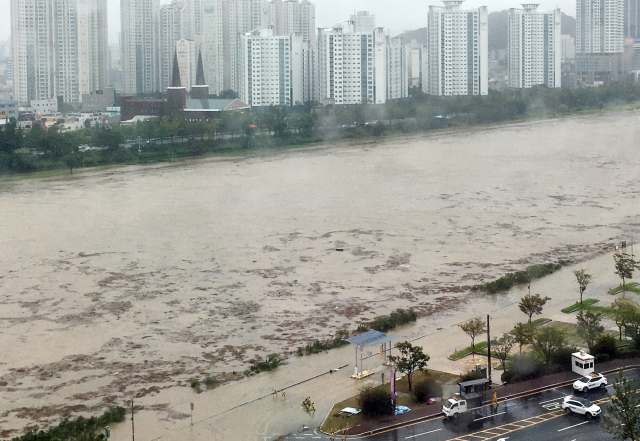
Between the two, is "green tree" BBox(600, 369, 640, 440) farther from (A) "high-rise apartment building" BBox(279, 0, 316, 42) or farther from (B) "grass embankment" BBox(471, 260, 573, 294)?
(A) "high-rise apartment building" BBox(279, 0, 316, 42)

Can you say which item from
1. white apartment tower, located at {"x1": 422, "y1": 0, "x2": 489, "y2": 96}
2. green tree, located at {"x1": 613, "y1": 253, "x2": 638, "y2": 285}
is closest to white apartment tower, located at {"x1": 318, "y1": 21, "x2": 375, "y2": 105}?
white apartment tower, located at {"x1": 422, "y1": 0, "x2": 489, "y2": 96}

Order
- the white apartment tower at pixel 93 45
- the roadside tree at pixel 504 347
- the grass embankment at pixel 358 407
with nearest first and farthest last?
the grass embankment at pixel 358 407, the roadside tree at pixel 504 347, the white apartment tower at pixel 93 45

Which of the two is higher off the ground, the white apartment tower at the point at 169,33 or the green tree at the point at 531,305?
the white apartment tower at the point at 169,33

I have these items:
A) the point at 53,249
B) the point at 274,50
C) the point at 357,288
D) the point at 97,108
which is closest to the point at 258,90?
the point at 274,50

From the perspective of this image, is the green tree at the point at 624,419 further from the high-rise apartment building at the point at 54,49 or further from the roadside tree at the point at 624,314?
the high-rise apartment building at the point at 54,49

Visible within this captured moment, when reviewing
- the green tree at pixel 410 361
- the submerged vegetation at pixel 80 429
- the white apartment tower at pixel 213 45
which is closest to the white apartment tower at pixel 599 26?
the white apartment tower at pixel 213 45

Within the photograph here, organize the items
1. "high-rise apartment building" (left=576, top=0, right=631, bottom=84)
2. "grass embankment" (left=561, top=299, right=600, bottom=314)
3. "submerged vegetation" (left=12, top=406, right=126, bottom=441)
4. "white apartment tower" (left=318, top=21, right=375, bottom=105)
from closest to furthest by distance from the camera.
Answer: "submerged vegetation" (left=12, top=406, right=126, bottom=441) < "grass embankment" (left=561, top=299, right=600, bottom=314) < "white apartment tower" (left=318, top=21, right=375, bottom=105) < "high-rise apartment building" (left=576, top=0, right=631, bottom=84)
